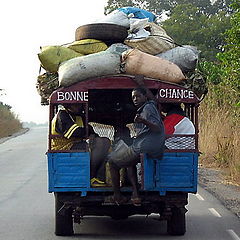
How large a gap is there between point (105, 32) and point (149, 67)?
104 centimetres

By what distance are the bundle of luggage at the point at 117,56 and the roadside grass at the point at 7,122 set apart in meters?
40.3

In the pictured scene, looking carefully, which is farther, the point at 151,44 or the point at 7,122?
the point at 7,122

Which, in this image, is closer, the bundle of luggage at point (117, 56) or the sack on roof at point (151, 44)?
the bundle of luggage at point (117, 56)

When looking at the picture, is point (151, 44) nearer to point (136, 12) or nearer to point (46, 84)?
point (136, 12)

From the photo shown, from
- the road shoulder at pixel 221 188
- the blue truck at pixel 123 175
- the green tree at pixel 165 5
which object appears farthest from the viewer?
the green tree at pixel 165 5

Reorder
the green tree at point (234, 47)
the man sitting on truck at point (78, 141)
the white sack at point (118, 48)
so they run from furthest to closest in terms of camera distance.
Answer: the green tree at point (234, 47) → the white sack at point (118, 48) → the man sitting on truck at point (78, 141)

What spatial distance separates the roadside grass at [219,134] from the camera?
17.6 metres

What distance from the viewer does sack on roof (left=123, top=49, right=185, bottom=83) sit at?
8.28 m

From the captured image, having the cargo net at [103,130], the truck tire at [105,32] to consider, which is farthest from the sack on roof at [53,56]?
the cargo net at [103,130]

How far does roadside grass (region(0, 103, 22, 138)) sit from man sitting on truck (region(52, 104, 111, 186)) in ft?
134

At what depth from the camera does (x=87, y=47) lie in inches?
350

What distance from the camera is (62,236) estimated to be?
8758 millimetres

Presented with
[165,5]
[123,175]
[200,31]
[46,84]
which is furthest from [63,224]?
[165,5]

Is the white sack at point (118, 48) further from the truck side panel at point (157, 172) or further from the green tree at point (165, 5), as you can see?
the green tree at point (165, 5)
